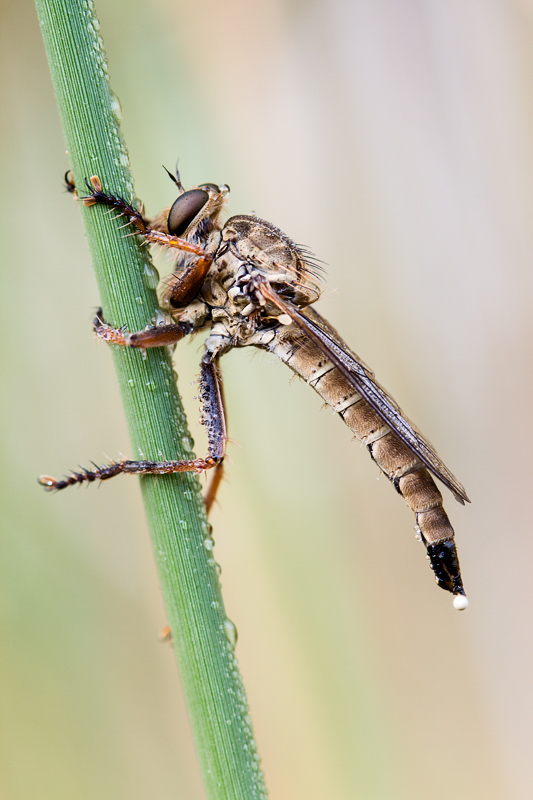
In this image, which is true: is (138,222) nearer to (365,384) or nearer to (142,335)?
(142,335)

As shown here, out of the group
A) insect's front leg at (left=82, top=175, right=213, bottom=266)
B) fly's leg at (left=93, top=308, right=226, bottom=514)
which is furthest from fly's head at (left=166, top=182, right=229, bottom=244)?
fly's leg at (left=93, top=308, right=226, bottom=514)

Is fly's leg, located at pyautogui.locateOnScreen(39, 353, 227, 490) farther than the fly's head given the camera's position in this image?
No

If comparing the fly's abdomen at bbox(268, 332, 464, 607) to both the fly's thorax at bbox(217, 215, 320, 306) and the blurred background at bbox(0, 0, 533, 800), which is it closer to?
the fly's thorax at bbox(217, 215, 320, 306)

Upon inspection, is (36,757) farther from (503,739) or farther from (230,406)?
(503,739)

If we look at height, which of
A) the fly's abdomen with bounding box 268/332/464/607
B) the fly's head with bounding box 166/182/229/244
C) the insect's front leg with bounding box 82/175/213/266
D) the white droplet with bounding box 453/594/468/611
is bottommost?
the white droplet with bounding box 453/594/468/611

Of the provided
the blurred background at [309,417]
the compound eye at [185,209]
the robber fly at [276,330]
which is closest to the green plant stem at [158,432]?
the robber fly at [276,330]

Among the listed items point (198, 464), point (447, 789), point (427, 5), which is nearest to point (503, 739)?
point (447, 789)

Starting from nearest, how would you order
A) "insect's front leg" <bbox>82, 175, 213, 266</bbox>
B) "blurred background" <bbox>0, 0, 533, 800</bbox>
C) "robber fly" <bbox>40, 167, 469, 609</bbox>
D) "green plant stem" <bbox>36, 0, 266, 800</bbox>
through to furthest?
"green plant stem" <bbox>36, 0, 266, 800</bbox>
"insect's front leg" <bbox>82, 175, 213, 266</bbox>
"robber fly" <bbox>40, 167, 469, 609</bbox>
"blurred background" <bbox>0, 0, 533, 800</bbox>
